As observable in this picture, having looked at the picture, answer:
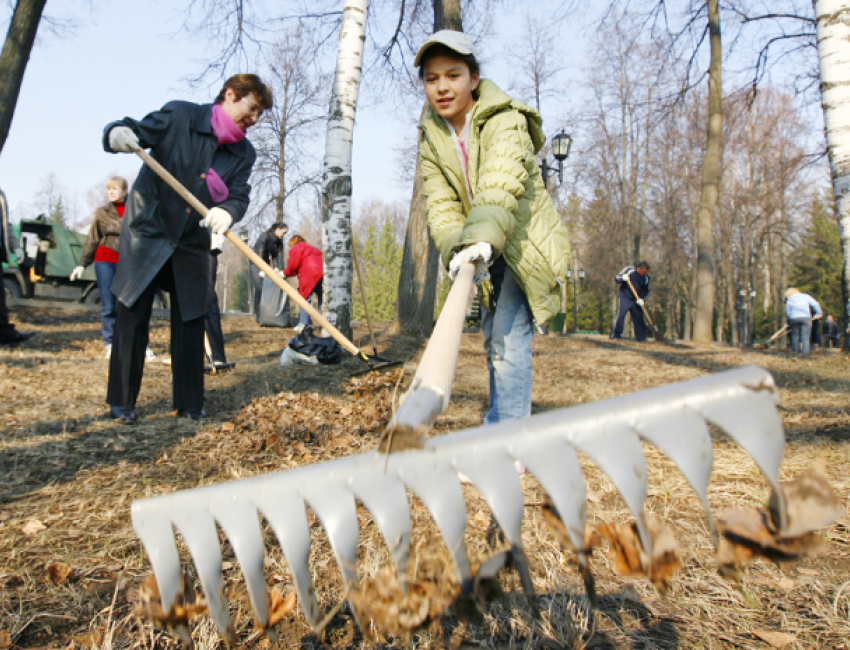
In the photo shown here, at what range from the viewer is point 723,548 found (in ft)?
3.31

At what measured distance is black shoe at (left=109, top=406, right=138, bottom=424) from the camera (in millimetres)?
3898

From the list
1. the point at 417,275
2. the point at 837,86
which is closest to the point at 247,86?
the point at 837,86

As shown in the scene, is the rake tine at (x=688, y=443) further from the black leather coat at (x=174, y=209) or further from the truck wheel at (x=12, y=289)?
the truck wheel at (x=12, y=289)

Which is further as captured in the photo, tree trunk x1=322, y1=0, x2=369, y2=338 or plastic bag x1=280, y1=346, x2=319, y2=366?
tree trunk x1=322, y1=0, x2=369, y2=338

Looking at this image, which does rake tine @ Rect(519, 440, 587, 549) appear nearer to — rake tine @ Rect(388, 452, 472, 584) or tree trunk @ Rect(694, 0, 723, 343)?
rake tine @ Rect(388, 452, 472, 584)

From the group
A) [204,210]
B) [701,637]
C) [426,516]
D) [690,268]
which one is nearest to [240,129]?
[204,210]

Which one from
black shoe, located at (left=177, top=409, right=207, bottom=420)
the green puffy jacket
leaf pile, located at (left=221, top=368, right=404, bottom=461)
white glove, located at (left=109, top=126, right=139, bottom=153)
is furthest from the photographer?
black shoe, located at (left=177, top=409, right=207, bottom=420)

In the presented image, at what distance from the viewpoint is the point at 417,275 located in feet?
33.1

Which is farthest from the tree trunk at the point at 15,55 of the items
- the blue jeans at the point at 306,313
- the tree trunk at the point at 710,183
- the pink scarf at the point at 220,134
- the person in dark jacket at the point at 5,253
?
the tree trunk at the point at 710,183

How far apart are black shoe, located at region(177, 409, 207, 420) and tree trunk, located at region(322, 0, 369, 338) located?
10.9 ft

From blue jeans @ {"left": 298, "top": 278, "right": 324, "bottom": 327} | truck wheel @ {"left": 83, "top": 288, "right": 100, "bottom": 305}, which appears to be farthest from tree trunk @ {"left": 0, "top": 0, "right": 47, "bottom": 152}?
truck wheel @ {"left": 83, "top": 288, "right": 100, "bottom": 305}

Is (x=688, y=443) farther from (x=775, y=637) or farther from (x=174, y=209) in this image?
(x=174, y=209)

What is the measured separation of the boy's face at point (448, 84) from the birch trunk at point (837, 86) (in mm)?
4230

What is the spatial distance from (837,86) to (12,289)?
1554 centimetres
